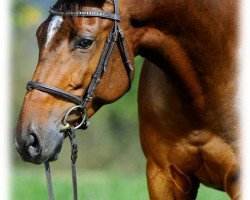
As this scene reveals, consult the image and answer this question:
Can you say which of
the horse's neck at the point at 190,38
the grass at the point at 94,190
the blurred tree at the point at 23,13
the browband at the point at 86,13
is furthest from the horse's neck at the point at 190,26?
the blurred tree at the point at 23,13

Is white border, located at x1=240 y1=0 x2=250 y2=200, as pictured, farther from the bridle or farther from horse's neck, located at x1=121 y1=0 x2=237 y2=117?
the bridle

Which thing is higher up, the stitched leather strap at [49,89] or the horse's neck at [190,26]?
the horse's neck at [190,26]

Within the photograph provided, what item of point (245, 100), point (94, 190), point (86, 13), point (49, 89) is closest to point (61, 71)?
point (49, 89)

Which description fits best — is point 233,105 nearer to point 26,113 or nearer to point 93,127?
point 26,113

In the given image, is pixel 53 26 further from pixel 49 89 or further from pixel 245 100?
pixel 245 100

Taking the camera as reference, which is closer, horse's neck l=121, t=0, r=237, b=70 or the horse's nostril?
the horse's nostril

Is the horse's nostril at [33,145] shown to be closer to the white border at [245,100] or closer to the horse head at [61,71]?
the horse head at [61,71]

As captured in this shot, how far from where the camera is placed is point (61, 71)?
371 centimetres

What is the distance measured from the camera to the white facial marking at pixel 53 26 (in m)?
3.72

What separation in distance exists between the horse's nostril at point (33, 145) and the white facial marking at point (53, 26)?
0.50 meters

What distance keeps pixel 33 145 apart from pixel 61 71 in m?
0.42

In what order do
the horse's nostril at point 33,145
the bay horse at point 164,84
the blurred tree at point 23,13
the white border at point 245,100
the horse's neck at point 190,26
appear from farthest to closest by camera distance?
the blurred tree at point 23,13
the white border at point 245,100
the horse's neck at point 190,26
the bay horse at point 164,84
the horse's nostril at point 33,145

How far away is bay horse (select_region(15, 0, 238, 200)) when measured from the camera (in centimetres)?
371

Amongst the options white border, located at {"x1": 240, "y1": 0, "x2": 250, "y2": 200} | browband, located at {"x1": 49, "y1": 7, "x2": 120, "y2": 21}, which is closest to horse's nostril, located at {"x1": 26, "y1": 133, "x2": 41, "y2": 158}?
browband, located at {"x1": 49, "y1": 7, "x2": 120, "y2": 21}
